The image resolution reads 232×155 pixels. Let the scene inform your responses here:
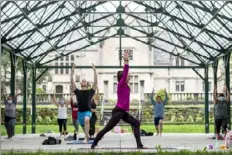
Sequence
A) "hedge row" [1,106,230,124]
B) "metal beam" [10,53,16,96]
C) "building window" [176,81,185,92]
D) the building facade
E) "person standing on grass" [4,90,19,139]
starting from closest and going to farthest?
"person standing on grass" [4,90,19,139], "metal beam" [10,53,16,96], "hedge row" [1,106,230,124], the building facade, "building window" [176,81,185,92]

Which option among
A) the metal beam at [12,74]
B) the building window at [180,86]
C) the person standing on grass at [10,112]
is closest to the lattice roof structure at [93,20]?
the metal beam at [12,74]

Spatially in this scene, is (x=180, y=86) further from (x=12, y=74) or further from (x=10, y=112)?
(x=10, y=112)

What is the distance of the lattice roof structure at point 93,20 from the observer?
61.7 feet

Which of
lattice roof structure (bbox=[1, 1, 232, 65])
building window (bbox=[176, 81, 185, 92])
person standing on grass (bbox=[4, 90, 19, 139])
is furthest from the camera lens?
building window (bbox=[176, 81, 185, 92])

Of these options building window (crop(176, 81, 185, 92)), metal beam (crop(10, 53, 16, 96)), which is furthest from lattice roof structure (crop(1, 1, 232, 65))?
building window (crop(176, 81, 185, 92))

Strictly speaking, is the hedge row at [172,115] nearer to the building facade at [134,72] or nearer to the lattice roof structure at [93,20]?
the building facade at [134,72]

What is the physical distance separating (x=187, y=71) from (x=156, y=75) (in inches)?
144

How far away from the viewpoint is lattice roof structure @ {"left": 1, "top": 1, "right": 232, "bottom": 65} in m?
18.8

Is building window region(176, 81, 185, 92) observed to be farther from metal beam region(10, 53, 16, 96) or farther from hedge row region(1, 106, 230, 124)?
metal beam region(10, 53, 16, 96)

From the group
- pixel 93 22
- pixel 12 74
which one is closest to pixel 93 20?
pixel 93 22

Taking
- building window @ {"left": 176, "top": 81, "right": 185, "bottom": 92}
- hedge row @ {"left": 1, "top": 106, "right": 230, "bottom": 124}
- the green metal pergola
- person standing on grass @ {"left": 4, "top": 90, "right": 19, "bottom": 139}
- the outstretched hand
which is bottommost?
hedge row @ {"left": 1, "top": 106, "right": 230, "bottom": 124}

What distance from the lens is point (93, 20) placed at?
24.0 metres

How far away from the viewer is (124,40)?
56.0 metres

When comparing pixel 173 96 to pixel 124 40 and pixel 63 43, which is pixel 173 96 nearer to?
pixel 124 40
